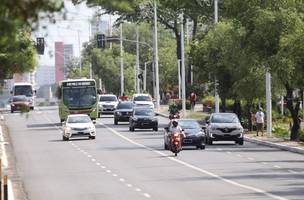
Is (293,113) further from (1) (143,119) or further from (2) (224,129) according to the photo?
(1) (143,119)

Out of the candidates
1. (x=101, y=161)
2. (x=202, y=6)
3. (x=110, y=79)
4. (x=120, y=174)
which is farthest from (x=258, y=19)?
(x=110, y=79)

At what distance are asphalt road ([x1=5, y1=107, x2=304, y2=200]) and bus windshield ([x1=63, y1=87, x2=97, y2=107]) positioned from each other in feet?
35.9

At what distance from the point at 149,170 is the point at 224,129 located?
1460cm

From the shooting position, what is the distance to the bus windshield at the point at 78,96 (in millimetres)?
64125

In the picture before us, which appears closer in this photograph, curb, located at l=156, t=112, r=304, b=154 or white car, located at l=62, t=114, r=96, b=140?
curb, located at l=156, t=112, r=304, b=154

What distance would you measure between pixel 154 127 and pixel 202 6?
16.5 metres

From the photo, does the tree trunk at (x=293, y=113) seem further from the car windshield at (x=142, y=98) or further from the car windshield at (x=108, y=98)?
the car windshield at (x=142, y=98)

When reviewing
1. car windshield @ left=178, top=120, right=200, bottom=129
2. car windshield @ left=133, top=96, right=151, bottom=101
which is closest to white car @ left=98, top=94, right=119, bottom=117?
car windshield @ left=133, top=96, right=151, bottom=101

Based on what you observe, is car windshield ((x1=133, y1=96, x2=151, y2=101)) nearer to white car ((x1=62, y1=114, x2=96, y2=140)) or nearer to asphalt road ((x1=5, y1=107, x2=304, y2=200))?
asphalt road ((x1=5, y1=107, x2=304, y2=200))

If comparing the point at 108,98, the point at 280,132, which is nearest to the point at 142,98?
Answer: the point at 108,98

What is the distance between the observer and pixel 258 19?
42.3 m

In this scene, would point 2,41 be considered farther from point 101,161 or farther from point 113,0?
point 101,161

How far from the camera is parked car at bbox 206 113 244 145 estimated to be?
45.5 metres

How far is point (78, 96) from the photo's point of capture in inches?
2530
